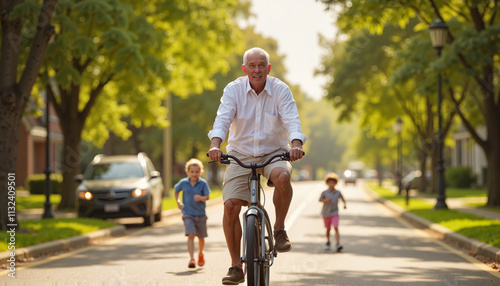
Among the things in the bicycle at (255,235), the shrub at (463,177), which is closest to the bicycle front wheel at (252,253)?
the bicycle at (255,235)

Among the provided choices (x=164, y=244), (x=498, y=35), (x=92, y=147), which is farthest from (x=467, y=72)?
(x=92, y=147)

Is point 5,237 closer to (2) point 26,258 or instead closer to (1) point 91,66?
(2) point 26,258

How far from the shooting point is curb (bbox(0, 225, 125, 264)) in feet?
37.2

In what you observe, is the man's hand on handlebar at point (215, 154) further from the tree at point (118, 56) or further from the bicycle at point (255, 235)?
the tree at point (118, 56)

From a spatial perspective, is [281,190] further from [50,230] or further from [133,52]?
[133,52]

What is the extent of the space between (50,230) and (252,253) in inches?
381

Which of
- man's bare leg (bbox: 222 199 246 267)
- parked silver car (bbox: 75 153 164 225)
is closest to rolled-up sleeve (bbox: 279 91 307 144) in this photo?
man's bare leg (bbox: 222 199 246 267)

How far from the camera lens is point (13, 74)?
14500 millimetres

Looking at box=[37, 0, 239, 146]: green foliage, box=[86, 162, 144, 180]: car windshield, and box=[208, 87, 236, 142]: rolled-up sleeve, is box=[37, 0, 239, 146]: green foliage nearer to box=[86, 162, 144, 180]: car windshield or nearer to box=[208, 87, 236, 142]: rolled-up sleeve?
box=[86, 162, 144, 180]: car windshield

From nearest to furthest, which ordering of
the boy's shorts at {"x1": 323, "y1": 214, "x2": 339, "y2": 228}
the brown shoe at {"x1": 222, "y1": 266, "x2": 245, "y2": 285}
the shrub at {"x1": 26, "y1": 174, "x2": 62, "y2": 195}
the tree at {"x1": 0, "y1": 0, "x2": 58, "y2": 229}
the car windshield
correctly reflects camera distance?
1. the brown shoe at {"x1": 222, "y1": 266, "x2": 245, "y2": 285}
2. the boy's shorts at {"x1": 323, "y1": 214, "x2": 339, "y2": 228}
3. the tree at {"x1": 0, "y1": 0, "x2": 58, "y2": 229}
4. the car windshield
5. the shrub at {"x1": 26, "y1": 174, "x2": 62, "y2": 195}

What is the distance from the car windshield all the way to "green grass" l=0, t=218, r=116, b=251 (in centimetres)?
150

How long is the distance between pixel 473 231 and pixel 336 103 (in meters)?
23.5

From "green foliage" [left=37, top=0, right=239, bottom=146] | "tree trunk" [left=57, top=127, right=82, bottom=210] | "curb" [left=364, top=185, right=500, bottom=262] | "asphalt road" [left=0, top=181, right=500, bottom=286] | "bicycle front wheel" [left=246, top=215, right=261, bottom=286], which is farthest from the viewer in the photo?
"tree trunk" [left=57, top=127, right=82, bottom=210]


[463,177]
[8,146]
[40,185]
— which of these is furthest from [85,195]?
[463,177]
